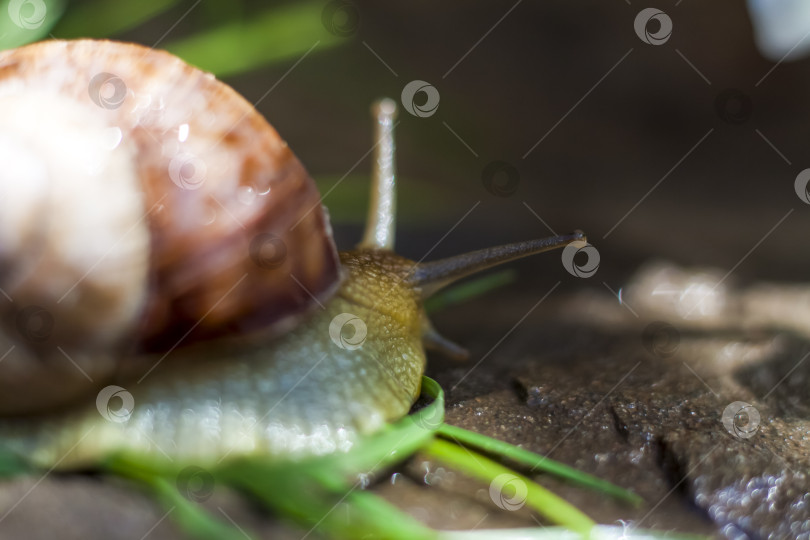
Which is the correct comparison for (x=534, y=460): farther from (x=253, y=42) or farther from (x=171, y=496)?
(x=253, y=42)

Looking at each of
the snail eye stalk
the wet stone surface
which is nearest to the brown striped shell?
the wet stone surface

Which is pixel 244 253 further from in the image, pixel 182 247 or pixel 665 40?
pixel 665 40

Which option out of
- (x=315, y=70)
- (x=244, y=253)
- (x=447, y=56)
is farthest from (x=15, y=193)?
(x=447, y=56)

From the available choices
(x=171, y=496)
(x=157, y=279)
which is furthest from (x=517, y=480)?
(x=157, y=279)

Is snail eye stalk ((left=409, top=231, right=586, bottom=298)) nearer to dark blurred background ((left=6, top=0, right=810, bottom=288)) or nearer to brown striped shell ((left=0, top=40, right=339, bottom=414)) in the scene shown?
brown striped shell ((left=0, top=40, right=339, bottom=414))

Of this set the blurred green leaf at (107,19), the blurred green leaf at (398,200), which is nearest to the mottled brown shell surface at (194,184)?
the blurred green leaf at (398,200)

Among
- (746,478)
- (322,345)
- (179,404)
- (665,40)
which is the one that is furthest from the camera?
(665,40)
